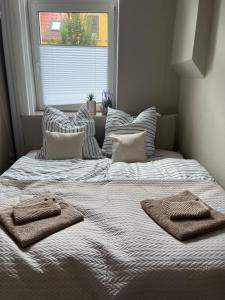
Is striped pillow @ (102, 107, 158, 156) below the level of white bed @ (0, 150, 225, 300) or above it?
above

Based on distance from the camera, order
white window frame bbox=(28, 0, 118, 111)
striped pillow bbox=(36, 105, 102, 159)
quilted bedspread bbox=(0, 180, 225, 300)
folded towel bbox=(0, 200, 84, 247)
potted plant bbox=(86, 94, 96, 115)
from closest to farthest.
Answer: quilted bedspread bbox=(0, 180, 225, 300)
folded towel bbox=(0, 200, 84, 247)
striped pillow bbox=(36, 105, 102, 159)
white window frame bbox=(28, 0, 118, 111)
potted plant bbox=(86, 94, 96, 115)

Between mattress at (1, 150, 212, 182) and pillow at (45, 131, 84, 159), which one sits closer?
mattress at (1, 150, 212, 182)

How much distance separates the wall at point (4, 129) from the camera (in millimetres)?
2688

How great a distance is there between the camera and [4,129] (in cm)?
278

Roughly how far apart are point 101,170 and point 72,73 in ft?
4.48

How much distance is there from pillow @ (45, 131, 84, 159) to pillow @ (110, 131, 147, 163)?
33 centimetres

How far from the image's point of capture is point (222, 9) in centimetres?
189

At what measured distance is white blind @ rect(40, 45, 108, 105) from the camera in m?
2.91

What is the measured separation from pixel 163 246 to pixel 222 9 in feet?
5.52

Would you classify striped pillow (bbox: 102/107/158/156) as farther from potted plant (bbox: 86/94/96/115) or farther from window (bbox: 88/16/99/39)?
window (bbox: 88/16/99/39)

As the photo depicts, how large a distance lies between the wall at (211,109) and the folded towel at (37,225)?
1.13 meters

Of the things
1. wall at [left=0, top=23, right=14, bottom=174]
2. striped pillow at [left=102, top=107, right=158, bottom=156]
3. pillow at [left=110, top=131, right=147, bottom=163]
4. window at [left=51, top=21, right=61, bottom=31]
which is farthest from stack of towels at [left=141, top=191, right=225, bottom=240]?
window at [left=51, top=21, right=61, bottom=31]

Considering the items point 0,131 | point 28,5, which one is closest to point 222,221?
point 0,131

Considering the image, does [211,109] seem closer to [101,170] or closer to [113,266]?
[101,170]
